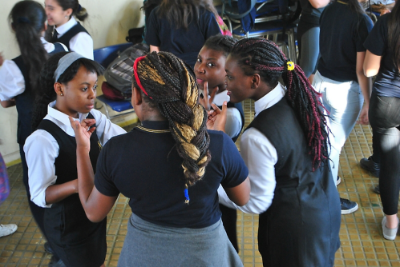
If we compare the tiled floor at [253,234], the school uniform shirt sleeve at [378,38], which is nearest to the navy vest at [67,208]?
the tiled floor at [253,234]

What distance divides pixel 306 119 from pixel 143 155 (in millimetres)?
653

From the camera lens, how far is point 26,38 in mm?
1997

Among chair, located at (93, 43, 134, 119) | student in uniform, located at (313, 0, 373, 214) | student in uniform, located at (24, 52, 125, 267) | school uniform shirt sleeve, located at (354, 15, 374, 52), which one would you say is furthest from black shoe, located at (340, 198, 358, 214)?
chair, located at (93, 43, 134, 119)

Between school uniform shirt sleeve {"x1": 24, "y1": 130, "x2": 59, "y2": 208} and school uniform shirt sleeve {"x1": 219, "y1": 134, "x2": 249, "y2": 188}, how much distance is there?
70 cm

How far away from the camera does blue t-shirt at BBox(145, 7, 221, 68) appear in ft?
8.56

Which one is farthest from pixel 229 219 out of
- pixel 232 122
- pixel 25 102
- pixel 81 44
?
pixel 81 44

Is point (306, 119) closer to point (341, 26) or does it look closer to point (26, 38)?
point (341, 26)

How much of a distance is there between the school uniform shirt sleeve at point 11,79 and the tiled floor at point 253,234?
1.10 meters

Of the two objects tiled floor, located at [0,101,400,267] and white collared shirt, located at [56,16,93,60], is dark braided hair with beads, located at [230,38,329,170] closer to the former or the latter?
tiled floor, located at [0,101,400,267]

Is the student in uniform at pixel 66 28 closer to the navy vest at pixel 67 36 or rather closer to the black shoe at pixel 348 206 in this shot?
the navy vest at pixel 67 36

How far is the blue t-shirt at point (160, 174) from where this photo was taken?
3.45 feet

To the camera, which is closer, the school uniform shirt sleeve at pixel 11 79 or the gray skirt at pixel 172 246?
the gray skirt at pixel 172 246

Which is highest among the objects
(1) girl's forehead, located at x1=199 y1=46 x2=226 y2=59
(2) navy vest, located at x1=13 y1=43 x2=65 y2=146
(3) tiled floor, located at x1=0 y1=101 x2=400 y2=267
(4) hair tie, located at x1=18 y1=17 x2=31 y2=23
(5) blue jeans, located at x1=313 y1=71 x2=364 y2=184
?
(4) hair tie, located at x1=18 y1=17 x2=31 y2=23

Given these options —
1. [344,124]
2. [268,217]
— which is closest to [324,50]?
[344,124]
